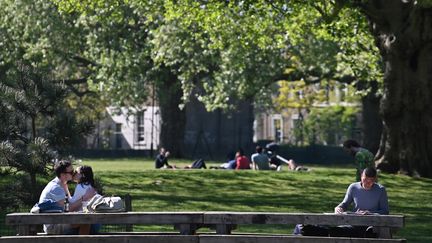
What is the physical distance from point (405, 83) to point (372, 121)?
57.7 feet

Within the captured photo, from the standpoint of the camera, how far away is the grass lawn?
26.4 meters

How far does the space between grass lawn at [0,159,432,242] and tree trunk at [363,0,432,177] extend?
898mm

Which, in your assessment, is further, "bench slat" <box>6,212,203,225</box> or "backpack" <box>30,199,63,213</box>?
"backpack" <box>30,199,63,213</box>

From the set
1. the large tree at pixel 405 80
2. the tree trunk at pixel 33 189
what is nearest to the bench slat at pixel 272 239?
the tree trunk at pixel 33 189

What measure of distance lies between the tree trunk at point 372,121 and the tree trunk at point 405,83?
1505cm

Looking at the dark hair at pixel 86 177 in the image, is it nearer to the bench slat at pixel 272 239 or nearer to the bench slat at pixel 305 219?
the bench slat at pixel 305 219

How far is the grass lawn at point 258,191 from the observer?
26.4 meters

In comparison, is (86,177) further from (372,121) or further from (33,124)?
(372,121)

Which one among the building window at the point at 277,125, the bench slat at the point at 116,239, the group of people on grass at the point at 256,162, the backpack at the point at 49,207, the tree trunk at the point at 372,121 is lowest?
the bench slat at the point at 116,239

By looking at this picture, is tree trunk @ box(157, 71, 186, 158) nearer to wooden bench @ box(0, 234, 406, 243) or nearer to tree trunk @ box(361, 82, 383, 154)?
tree trunk @ box(361, 82, 383, 154)

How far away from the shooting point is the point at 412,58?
3388 cm

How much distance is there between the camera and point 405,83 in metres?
34.1

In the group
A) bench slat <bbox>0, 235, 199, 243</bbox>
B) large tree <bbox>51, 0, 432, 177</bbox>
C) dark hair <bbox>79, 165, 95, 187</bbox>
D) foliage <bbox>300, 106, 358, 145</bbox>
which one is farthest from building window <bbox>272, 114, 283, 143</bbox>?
bench slat <bbox>0, 235, 199, 243</bbox>

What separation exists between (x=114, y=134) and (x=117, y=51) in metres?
34.6
